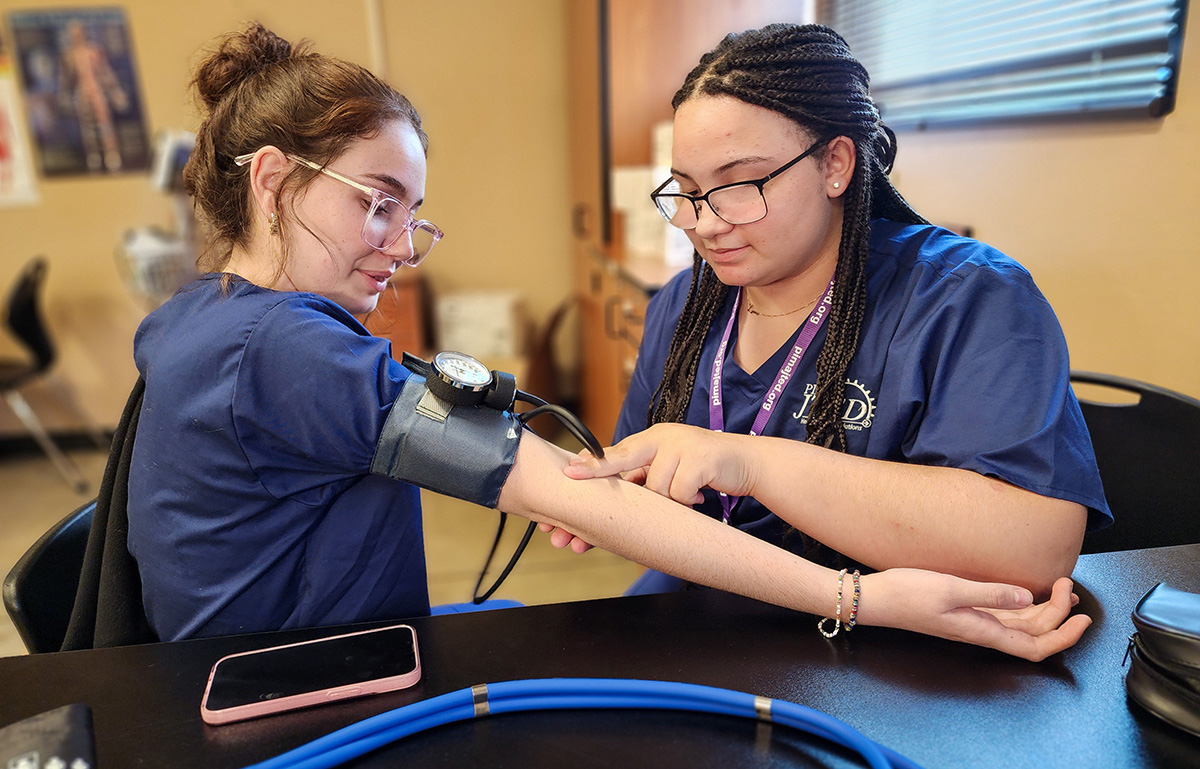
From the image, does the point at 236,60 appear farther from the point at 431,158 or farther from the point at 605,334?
the point at 431,158

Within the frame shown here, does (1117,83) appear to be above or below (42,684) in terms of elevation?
above

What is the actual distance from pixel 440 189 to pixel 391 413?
3394 millimetres

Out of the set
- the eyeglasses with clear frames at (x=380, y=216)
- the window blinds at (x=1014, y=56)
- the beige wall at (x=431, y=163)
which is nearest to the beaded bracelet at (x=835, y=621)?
the eyeglasses with clear frames at (x=380, y=216)

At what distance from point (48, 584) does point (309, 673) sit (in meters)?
0.54

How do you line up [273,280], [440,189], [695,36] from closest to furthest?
[273,280] → [695,36] → [440,189]

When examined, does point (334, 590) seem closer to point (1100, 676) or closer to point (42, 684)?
point (42, 684)

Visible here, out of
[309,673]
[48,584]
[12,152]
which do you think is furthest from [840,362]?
[12,152]

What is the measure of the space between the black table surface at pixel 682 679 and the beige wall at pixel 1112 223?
790 millimetres

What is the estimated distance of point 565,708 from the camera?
0.69 meters

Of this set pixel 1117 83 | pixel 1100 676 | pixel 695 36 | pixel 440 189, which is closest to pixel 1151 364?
pixel 1117 83

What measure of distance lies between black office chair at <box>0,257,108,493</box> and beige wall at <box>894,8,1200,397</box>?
369 cm

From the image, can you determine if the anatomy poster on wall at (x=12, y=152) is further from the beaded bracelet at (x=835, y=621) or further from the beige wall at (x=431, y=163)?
the beaded bracelet at (x=835, y=621)

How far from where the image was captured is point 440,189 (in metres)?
4.04

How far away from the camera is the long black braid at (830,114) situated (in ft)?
3.45
